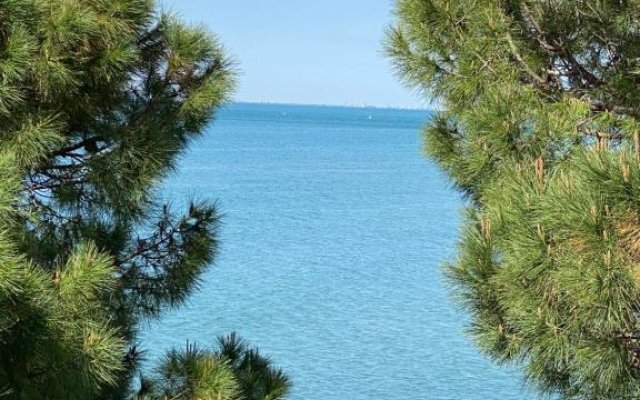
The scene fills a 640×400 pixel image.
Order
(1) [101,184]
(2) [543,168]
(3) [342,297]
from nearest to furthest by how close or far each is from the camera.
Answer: (2) [543,168], (1) [101,184], (3) [342,297]

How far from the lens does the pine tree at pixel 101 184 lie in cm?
270

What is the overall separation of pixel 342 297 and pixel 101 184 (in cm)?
717

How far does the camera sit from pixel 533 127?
3.68 meters

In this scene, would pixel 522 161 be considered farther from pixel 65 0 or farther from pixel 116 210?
pixel 65 0

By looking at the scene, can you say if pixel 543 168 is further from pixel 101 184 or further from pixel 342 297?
pixel 342 297

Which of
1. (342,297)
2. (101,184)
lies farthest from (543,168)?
(342,297)

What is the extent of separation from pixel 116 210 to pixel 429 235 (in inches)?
448

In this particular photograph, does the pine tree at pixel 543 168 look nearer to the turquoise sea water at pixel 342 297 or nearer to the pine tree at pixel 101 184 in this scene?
the turquoise sea water at pixel 342 297

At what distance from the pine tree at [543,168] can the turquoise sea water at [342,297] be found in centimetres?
31

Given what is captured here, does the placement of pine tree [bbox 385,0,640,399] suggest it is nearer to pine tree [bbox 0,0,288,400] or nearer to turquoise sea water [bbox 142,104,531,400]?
turquoise sea water [bbox 142,104,531,400]

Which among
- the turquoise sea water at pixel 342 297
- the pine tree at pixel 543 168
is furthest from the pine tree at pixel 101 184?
the pine tree at pixel 543 168

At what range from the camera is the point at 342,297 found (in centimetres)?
1041

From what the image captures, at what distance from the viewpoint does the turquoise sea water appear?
301 inches

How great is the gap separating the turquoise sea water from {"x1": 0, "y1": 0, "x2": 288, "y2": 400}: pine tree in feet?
0.87
